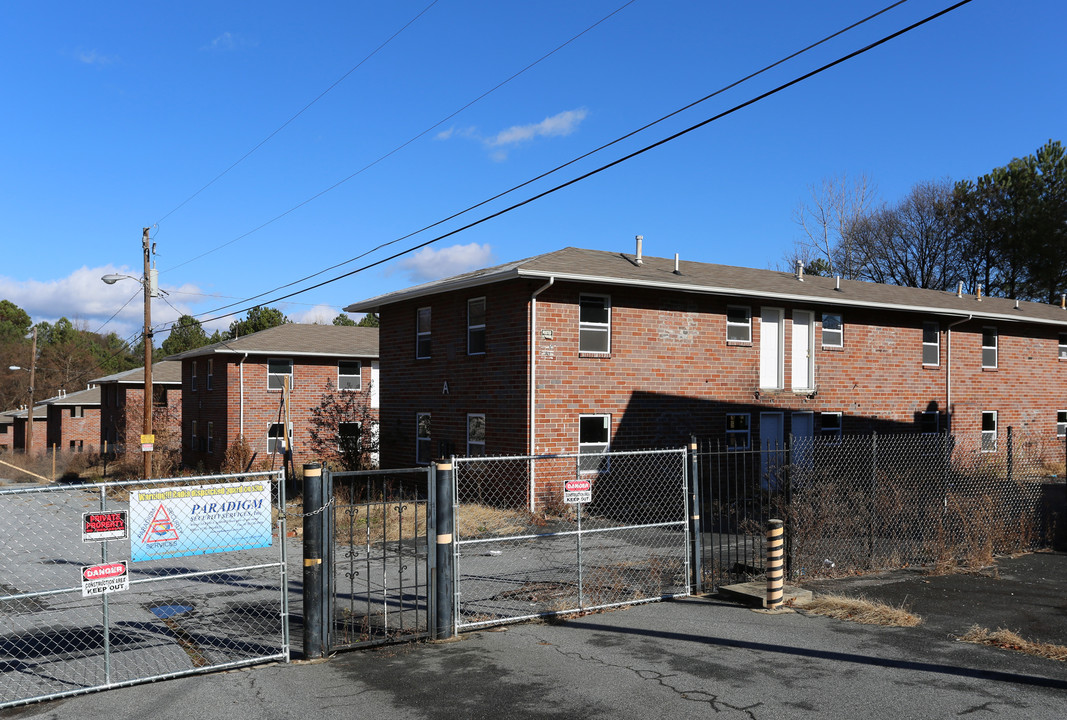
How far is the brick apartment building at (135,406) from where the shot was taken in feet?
125

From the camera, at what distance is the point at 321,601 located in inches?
301

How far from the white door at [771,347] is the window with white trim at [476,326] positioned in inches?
307

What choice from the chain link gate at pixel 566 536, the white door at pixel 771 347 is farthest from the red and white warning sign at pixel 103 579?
the white door at pixel 771 347

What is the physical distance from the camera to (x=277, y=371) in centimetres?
3344

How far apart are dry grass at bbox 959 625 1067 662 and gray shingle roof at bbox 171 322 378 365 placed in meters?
28.5

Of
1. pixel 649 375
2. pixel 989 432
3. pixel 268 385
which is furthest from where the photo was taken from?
pixel 268 385

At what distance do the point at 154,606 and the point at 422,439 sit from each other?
41.3ft

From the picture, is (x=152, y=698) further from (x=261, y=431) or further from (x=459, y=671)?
(x=261, y=431)

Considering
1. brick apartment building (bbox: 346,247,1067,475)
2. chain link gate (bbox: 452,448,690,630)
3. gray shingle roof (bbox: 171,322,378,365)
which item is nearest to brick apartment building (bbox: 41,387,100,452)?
gray shingle roof (bbox: 171,322,378,365)

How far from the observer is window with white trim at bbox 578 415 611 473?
19.1m

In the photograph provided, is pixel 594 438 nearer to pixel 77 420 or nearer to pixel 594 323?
pixel 594 323

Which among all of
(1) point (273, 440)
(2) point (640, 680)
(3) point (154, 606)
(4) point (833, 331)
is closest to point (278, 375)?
(1) point (273, 440)

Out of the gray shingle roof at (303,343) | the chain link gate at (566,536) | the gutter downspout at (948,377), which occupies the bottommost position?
the chain link gate at (566,536)

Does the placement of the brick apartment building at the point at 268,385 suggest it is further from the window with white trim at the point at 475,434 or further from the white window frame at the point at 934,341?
the white window frame at the point at 934,341
